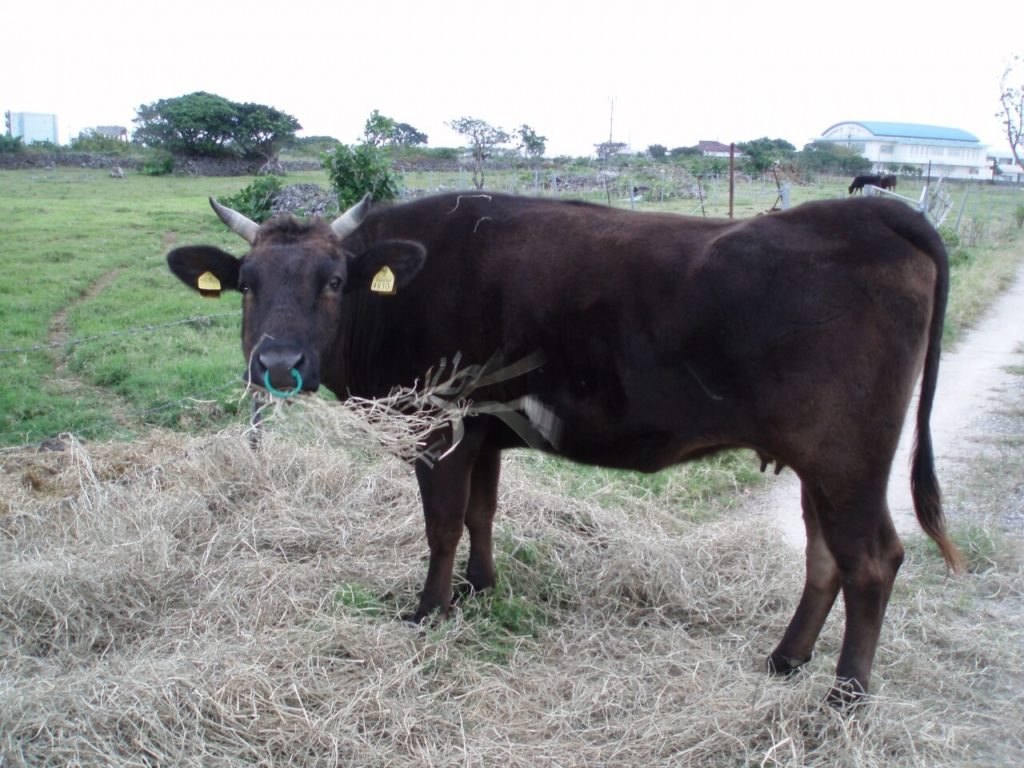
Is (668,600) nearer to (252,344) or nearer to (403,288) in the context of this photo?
(403,288)

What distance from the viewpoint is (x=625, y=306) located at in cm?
396

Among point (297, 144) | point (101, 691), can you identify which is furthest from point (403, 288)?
point (297, 144)

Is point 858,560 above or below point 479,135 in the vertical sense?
below

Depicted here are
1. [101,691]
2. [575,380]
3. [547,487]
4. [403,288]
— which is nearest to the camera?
[101,691]

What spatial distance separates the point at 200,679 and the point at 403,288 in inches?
79.2

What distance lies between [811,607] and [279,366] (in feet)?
8.50

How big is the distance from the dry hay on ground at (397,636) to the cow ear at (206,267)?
3.28 ft

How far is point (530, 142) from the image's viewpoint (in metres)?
28.0

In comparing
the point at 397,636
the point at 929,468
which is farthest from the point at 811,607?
the point at 397,636

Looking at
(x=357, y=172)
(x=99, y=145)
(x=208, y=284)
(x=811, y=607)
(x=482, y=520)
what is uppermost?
(x=99, y=145)

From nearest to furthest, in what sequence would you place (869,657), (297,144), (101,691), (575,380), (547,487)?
(101,691), (869,657), (575,380), (547,487), (297,144)

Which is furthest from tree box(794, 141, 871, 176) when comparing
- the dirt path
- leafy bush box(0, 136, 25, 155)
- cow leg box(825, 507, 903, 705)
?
cow leg box(825, 507, 903, 705)

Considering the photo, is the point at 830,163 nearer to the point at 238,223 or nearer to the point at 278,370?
the point at 238,223

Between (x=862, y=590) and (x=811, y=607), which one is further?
(x=811, y=607)
